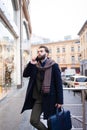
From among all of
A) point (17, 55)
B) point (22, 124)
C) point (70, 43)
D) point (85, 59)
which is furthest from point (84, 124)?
point (70, 43)

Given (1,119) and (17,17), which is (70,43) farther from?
(1,119)

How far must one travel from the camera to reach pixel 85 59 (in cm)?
5744

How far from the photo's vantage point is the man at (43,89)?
540 cm

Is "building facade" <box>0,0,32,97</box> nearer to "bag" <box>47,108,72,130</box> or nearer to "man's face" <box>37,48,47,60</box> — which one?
"man's face" <box>37,48,47,60</box>

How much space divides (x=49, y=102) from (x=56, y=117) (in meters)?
0.28

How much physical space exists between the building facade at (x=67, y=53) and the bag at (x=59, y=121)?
76230mm

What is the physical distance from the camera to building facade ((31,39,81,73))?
82.8 metres

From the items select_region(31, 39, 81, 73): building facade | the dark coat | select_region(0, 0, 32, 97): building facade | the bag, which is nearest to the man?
the dark coat

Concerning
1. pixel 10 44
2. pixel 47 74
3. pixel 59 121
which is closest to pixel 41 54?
pixel 47 74

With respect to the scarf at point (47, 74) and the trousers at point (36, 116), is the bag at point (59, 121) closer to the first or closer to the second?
the trousers at point (36, 116)

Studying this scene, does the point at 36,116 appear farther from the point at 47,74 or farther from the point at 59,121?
the point at 47,74

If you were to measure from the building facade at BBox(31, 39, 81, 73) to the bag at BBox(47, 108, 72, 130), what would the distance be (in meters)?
76.2

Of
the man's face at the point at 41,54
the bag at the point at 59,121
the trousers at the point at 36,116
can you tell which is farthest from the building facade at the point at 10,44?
the bag at the point at 59,121

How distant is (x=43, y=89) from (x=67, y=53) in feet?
259
